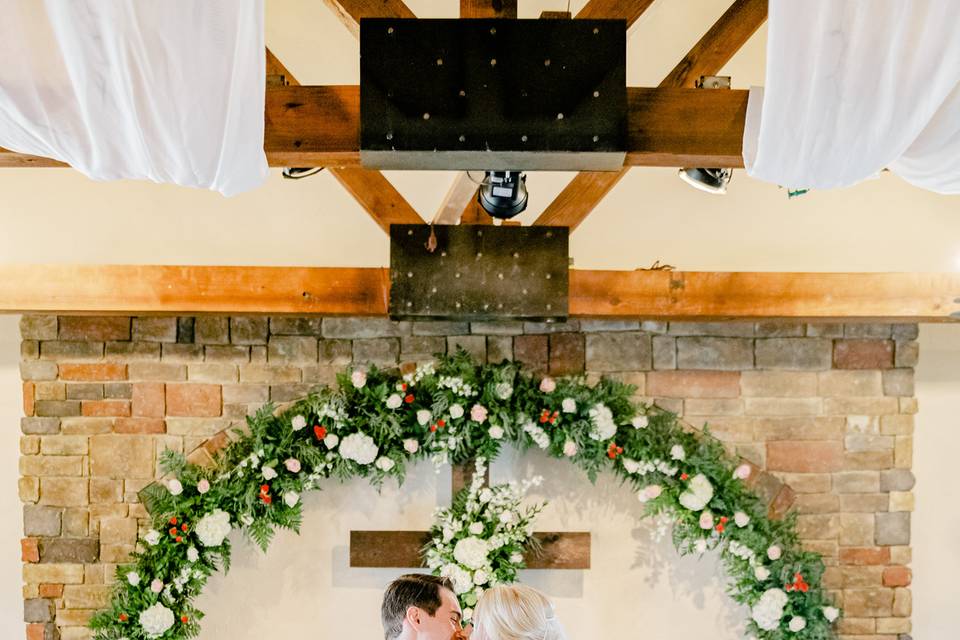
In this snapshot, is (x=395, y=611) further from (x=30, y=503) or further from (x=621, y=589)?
(x=30, y=503)

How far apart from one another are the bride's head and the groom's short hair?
364 millimetres

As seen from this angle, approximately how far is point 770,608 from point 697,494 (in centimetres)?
63

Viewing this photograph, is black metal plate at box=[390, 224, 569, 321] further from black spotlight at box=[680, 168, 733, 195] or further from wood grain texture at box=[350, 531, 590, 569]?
wood grain texture at box=[350, 531, 590, 569]

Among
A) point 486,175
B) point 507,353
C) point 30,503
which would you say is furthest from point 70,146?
point 30,503

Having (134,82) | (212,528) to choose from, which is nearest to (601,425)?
(212,528)

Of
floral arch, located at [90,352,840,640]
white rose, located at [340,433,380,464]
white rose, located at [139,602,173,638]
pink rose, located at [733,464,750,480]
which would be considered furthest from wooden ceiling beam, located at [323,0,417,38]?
white rose, located at [139,602,173,638]


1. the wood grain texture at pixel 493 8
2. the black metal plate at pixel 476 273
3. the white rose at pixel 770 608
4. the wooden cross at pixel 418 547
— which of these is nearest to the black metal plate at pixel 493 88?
the wood grain texture at pixel 493 8

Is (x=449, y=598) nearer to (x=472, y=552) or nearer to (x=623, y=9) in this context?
(x=472, y=552)

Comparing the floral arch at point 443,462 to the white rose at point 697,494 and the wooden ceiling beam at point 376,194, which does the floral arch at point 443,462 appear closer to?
the white rose at point 697,494

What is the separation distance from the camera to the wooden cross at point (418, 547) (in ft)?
12.4

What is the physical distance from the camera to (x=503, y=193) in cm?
286

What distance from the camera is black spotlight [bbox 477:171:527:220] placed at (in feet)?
9.28

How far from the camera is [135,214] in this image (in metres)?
3.78

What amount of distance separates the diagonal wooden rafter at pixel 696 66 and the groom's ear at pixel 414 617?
1642 mm
